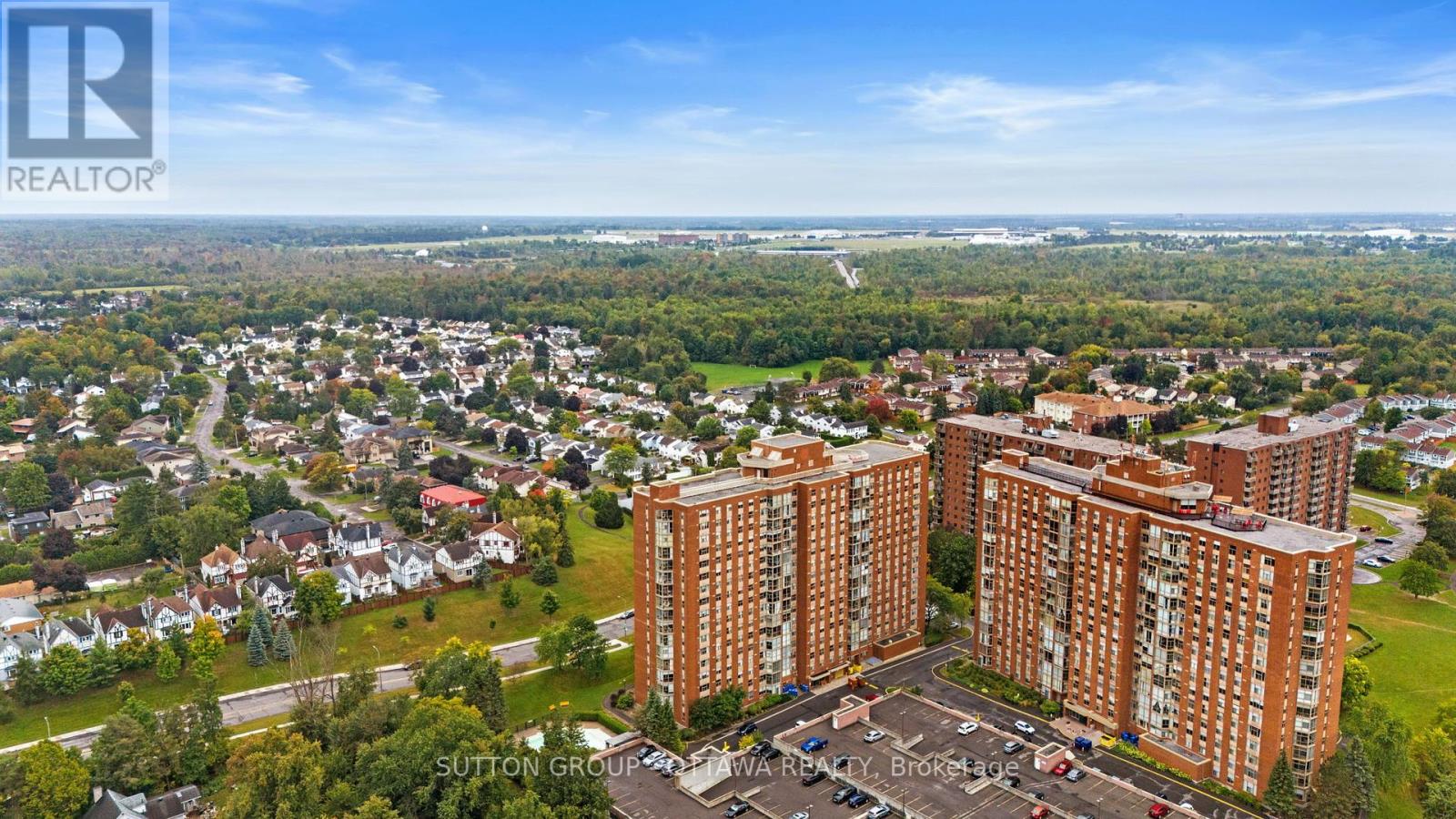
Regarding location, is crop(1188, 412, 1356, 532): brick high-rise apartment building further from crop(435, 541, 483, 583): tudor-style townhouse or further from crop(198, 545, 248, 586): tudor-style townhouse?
crop(198, 545, 248, 586): tudor-style townhouse

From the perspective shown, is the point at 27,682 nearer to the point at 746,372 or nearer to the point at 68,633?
the point at 68,633

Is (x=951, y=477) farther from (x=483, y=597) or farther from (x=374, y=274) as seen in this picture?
(x=374, y=274)

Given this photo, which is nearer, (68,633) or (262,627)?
(68,633)

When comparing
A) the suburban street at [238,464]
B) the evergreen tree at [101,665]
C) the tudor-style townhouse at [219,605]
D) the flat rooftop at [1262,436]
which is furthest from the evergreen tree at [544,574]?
the flat rooftop at [1262,436]

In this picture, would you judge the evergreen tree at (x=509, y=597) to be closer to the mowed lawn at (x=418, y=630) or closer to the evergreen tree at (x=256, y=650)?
the mowed lawn at (x=418, y=630)

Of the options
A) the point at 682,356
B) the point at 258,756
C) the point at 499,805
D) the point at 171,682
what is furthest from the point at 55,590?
the point at 682,356

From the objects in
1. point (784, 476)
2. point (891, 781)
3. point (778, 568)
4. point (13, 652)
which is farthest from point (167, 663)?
point (891, 781)
